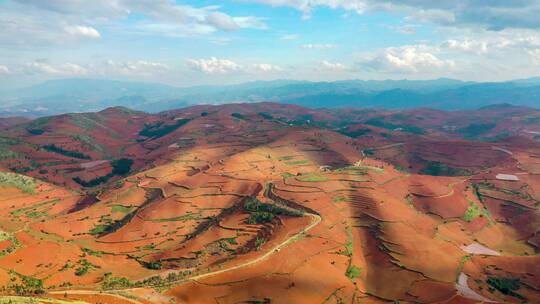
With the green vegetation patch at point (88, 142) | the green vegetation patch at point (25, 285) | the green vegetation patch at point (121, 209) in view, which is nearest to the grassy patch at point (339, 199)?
the green vegetation patch at point (121, 209)

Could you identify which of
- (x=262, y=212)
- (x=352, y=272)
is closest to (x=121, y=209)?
(x=262, y=212)

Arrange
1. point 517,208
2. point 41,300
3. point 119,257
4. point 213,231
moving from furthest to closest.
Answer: point 517,208
point 213,231
point 119,257
point 41,300

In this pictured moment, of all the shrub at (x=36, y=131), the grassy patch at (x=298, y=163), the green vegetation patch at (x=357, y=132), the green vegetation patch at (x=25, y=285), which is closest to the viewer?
the green vegetation patch at (x=25, y=285)

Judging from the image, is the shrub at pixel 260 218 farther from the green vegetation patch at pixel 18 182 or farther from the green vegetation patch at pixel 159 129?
the green vegetation patch at pixel 159 129

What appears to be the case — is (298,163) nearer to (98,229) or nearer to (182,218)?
(182,218)

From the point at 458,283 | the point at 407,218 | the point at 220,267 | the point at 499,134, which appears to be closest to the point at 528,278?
the point at 458,283

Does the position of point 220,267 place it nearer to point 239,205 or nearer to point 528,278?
point 239,205
